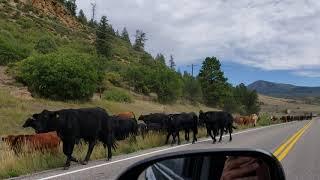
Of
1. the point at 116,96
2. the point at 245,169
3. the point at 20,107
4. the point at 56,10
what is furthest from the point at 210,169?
the point at 56,10

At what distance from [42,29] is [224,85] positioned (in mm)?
35549

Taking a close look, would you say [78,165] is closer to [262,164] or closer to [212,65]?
[262,164]

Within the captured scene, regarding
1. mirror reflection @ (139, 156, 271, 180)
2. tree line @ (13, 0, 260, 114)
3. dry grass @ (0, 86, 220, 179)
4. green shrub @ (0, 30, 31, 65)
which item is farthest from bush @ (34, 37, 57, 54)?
mirror reflection @ (139, 156, 271, 180)

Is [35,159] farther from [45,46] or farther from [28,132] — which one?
[45,46]

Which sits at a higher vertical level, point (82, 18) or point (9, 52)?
point (82, 18)

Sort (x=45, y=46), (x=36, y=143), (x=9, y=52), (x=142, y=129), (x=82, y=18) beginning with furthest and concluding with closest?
1. (x=82, y=18)
2. (x=45, y=46)
3. (x=9, y=52)
4. (x=142, y=129)
5. (x=36, y=143)

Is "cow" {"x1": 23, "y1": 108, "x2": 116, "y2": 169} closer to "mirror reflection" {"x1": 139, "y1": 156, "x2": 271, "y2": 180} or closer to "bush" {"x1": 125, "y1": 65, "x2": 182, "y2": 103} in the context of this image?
"mirror reflection" {"x1": 139, "y1": 156, "x2": 271, "y2": 180}

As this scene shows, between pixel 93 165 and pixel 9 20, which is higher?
pixel 9 20

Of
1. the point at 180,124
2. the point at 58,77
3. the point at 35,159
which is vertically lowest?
the point at 35,159

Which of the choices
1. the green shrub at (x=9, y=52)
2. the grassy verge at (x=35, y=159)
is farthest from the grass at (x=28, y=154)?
the green shrub at (x=9, y=52)

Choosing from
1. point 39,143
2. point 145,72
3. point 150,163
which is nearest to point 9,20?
point 145,72

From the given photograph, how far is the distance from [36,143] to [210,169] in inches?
594

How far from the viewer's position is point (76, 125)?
17.2 m

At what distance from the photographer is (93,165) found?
15867 mm
